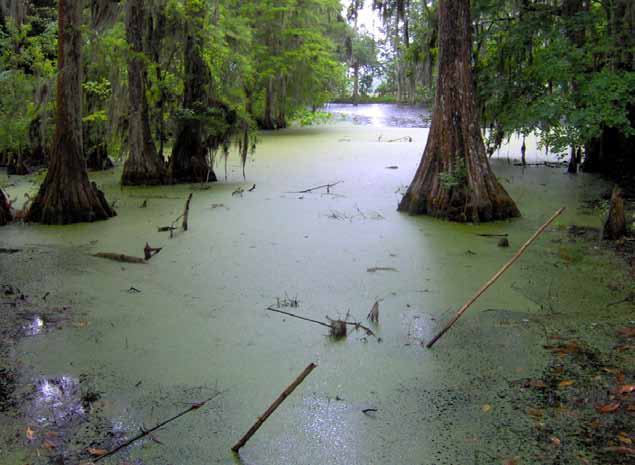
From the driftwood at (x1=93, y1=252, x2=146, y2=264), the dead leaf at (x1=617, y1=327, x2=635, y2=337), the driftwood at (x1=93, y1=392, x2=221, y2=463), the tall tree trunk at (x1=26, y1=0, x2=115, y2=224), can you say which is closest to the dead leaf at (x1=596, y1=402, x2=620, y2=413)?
the dead leaf at (x1=617, y1=327, x2=635, y2=337)

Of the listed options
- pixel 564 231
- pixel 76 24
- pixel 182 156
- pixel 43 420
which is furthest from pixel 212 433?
pixel 182 156

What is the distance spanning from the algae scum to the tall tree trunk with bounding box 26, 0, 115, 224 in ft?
0.89

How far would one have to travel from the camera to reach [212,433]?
265 cm

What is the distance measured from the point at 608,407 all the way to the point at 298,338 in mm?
1634

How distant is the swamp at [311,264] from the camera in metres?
2.71

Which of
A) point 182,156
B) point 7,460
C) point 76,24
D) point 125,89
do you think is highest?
point 76,24

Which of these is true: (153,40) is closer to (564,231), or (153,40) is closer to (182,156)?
(182,156)

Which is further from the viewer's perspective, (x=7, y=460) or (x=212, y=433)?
(x=212, y=433)

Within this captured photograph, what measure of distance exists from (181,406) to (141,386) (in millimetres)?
305

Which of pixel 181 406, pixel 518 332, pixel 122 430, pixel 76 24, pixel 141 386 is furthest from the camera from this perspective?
pixel 76 24

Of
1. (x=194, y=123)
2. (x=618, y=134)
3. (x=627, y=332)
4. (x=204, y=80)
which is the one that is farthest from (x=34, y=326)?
(x=618, y=134)

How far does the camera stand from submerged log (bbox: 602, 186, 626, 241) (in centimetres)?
578

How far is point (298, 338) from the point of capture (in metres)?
3.66

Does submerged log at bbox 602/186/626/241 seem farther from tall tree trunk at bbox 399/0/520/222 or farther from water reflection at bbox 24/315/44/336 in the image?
water reflection at bbox 24/315/44/336
